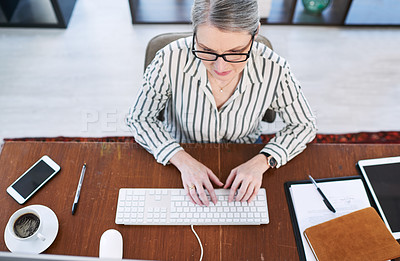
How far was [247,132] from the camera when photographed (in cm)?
134

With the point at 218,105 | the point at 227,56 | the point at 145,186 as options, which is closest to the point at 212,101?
the point at 218,105

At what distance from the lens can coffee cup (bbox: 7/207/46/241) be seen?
91 cm

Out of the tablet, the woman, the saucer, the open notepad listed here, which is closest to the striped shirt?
the woman

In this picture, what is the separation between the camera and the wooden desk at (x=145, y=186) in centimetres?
96

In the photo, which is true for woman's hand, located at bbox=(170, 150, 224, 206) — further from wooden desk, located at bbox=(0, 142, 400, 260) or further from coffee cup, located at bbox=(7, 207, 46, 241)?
coffee cup, located at bbox=(7, 207, 46, 241)

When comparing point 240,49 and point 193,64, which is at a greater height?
point 240,49

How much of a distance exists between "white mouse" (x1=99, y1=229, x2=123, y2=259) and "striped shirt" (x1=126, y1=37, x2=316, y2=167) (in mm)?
282

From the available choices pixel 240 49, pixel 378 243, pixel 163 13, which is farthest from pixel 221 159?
pixel 163 13

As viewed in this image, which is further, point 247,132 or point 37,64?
point 37,64

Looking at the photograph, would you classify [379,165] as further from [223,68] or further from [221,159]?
[223,68]

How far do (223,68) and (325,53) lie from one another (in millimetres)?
1965

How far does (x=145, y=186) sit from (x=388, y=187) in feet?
2.69

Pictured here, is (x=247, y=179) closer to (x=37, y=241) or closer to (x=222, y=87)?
(x=222, y=87)

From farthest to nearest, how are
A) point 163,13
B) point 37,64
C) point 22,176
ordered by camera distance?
point 163,13
point 37,64
point 22,176
